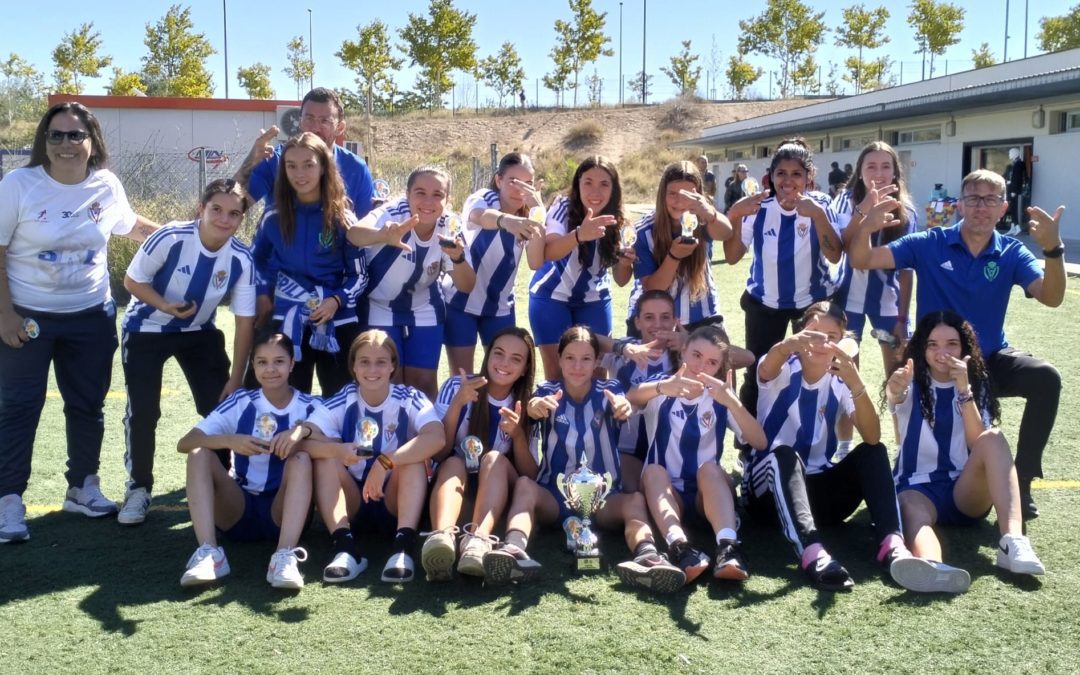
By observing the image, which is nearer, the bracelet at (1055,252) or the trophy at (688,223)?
the bracelet at (1055,252)

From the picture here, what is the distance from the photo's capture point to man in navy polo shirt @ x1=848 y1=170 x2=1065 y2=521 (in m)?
4.32

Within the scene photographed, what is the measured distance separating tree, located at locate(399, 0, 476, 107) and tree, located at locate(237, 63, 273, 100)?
919 cm

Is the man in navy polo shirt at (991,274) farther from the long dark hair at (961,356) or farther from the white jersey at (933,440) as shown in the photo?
the white jersey at (933,440)

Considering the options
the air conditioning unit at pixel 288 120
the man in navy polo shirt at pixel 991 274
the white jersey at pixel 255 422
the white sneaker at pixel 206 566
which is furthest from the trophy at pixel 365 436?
the air conditioning unit at pixel 288 120

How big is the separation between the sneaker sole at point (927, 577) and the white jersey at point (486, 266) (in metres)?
2.49

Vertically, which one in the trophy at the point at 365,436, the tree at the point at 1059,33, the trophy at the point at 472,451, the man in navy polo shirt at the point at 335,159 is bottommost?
the trophy at the point at 472,451

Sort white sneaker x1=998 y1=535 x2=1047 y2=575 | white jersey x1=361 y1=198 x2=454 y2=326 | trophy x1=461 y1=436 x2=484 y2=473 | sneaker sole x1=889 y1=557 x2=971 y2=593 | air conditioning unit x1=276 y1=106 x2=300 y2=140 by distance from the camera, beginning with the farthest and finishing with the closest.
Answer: air conditioning unit x1=276 y1=106 x2=300 y2=140
white jersey x1=361 y1=198 x2=454 y2=326
trophy x1=461 y1=436 x2=484 y2=473
white sneaker x1=998 y1=535 x2=1047 y2=575
sneaker sole x1=889 y1=557 x2=971 y2=593

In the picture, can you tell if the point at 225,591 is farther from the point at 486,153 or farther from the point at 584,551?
the point at 486,153

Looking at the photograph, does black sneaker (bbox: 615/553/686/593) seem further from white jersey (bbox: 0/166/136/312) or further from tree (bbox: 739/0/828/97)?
tree (bbox: 739/0/828/97)

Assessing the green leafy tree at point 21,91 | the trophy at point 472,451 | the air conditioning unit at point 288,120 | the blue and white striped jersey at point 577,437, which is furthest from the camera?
the green leafy tree at point 21,91

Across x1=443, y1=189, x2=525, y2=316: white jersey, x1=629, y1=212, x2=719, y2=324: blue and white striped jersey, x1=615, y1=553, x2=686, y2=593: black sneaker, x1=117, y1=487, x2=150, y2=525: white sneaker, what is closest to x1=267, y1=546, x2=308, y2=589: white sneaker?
x1=117, y1=487, x2=150, y2=525: white sneaker

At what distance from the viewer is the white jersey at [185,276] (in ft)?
14.3

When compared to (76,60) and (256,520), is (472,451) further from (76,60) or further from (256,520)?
(76,60)

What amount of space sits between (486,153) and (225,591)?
45316mm
